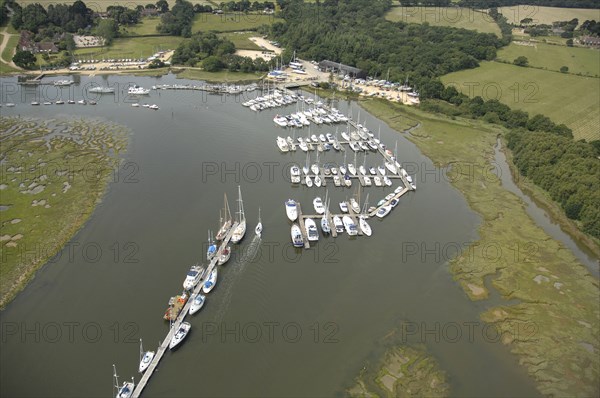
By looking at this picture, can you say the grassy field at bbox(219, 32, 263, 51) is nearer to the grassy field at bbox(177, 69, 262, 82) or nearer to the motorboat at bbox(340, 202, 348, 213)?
the grassy field at bbox(177, 69, 262, 82)

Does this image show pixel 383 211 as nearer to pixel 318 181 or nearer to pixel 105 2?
pixel 318 181

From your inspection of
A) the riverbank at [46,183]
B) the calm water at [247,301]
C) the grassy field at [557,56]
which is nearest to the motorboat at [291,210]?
the calm water at [247,301]

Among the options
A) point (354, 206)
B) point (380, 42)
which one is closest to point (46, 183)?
point (354, 206)

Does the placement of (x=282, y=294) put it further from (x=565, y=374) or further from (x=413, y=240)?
(x=565, y=374)

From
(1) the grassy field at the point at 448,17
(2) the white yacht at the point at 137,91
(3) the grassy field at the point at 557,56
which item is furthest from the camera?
(1) the grassy field at the point at 448,17

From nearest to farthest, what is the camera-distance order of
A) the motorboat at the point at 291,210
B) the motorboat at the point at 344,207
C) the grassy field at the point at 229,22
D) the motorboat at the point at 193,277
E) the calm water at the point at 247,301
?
the calm water at the point at 247,301, the motorboat at the point at 193,277, the motorboat at the point at 291,210, the motorboat at the point at 344,207, the grassy field at the point at 229,22

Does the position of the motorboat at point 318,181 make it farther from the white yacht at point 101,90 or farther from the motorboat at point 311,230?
the white yacht at point 101,90

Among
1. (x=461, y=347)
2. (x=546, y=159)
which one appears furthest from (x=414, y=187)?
(x=461, y=347)
